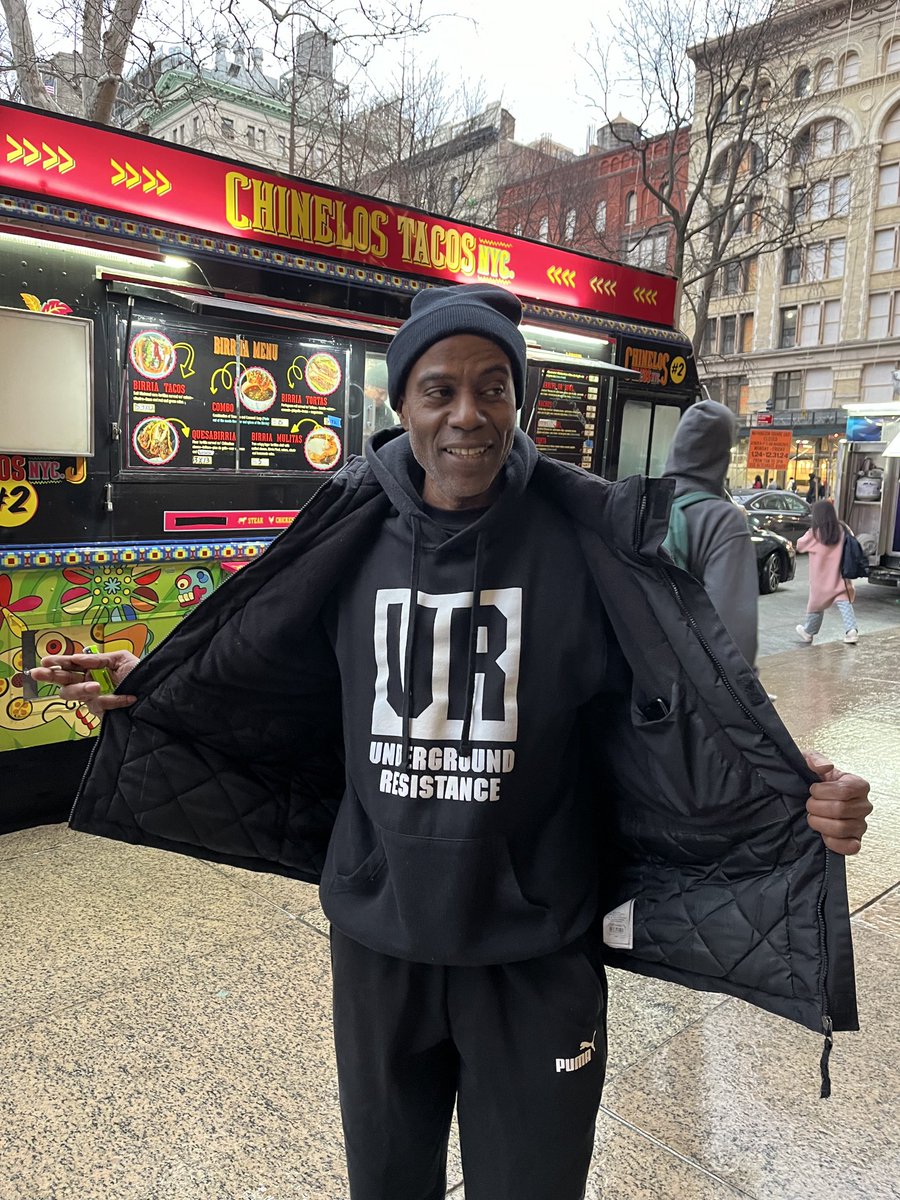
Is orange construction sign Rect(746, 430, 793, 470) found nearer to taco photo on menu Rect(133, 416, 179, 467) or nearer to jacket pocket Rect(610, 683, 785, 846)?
taco photo on menu Rect(133, 416, 179, 467)

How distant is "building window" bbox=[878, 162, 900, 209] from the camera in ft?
130

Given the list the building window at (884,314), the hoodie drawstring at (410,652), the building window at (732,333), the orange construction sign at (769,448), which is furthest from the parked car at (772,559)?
the building window at (732,333)

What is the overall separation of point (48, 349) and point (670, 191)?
15454 mm

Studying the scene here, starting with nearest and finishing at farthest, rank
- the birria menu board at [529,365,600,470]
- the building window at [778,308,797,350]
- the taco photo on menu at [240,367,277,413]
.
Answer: the taco photo on menu at [240,367,277,413] → the birria menu board at [529,365,600,470] → the building window at [778,308,797,350]

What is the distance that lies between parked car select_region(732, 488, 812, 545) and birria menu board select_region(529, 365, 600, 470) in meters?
13.6

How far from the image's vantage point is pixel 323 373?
17.2 ft

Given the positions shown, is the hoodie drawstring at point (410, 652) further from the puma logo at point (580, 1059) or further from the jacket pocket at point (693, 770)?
the puma logo at point (580, 1059)

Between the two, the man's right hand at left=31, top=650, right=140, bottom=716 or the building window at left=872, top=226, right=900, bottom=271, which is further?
the building window at left=872, top=226, right=900, bottom=271

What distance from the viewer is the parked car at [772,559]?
1381cm

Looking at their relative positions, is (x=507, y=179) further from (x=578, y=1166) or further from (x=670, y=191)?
(x=578, y=1166)

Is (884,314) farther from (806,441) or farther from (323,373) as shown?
(323,373)

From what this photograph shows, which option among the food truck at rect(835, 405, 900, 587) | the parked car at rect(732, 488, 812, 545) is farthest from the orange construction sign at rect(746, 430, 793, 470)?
the food truck at rect(835, 405, 900, 587)

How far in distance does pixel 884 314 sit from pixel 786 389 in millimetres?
5416

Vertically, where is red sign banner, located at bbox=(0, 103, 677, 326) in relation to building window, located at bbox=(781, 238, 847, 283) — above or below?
below
